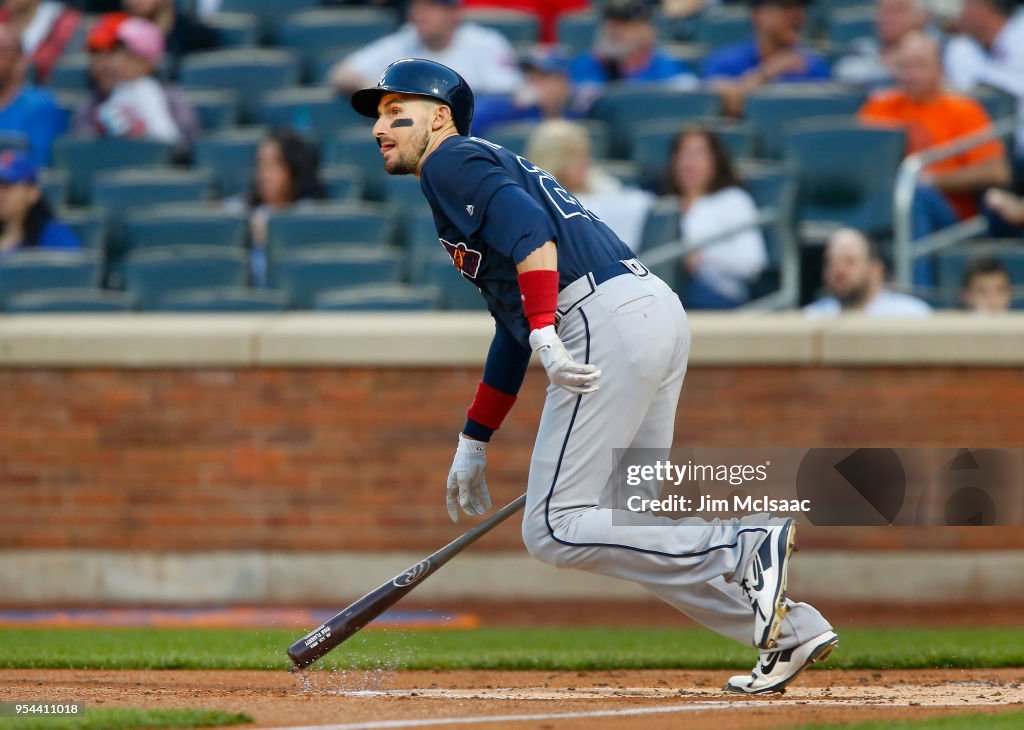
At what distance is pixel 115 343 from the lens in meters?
8.05

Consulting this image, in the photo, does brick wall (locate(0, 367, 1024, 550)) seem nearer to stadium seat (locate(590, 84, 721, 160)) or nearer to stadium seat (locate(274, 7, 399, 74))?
stadium seat (locate(590, 84, 721, 160))

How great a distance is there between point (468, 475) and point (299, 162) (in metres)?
4.78

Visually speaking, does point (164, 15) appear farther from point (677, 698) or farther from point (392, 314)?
point (677, 698)

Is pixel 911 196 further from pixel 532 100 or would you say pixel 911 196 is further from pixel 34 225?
pixel 34 225

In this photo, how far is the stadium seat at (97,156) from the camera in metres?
10.2

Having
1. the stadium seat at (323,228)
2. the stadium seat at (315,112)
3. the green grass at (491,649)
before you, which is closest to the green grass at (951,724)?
the green grass at (491,649)

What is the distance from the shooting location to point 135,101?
1041 cm

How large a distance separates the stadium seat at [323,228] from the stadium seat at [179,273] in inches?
9.4

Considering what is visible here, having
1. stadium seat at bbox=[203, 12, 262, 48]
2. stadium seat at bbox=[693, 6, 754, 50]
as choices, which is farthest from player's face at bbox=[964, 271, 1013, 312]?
stadium seat at bbox=[203, 12, 262, 48]

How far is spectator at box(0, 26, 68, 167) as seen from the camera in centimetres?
1038

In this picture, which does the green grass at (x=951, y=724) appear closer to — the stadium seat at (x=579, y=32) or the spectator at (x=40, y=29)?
the stadium seat at (x=579, y=32)

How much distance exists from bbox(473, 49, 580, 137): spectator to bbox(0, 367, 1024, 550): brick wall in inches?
97.4

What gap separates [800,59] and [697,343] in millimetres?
3151

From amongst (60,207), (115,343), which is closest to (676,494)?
(115,343)
